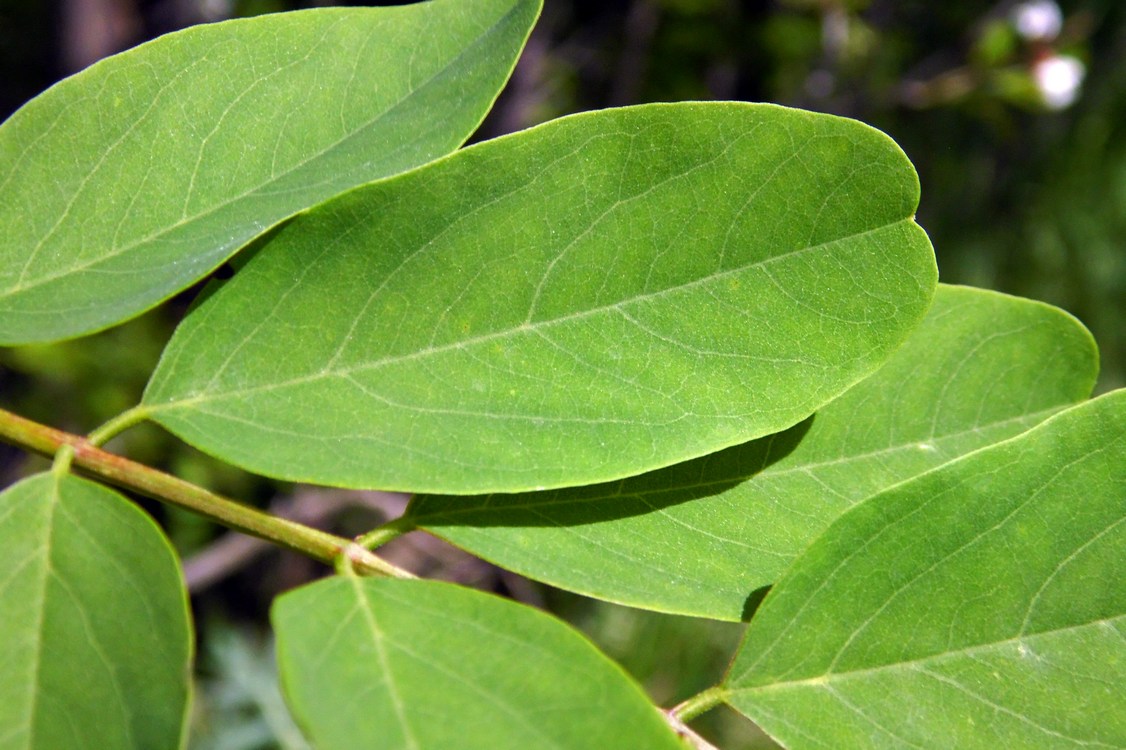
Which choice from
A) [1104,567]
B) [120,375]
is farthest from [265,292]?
[120,375]

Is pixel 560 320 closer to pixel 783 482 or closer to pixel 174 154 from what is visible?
pixel 783 482

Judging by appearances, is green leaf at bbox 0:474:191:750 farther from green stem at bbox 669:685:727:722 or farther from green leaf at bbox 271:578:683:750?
green stem at bbox 669:685:727:722

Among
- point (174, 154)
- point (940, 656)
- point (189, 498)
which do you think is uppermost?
point (174, 154)

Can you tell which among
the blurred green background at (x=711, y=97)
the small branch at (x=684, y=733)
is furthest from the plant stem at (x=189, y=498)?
the blurred green background at (x=711, y=97)

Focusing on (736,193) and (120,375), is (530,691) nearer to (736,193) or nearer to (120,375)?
(736,193)

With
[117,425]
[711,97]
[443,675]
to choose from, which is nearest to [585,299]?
[443,675]

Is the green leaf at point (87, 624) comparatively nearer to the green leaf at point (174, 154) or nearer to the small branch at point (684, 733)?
the green leaf at point (174, 154)

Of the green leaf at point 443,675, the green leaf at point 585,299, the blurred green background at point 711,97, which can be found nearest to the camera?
the green leaf at point 443,675
